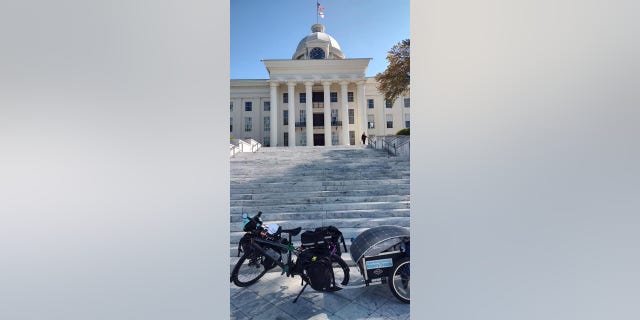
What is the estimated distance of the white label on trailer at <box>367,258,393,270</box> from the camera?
3.30m

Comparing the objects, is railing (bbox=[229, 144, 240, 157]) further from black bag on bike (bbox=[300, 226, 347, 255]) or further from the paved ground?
black bag on bike (bbox=[300, 226, 347, 255])

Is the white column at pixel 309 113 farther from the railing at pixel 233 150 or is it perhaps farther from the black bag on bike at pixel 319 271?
the black bag on bike at pixel 319 271

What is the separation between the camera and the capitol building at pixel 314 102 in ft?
99.2

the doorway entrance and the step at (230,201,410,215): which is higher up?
the doorway entrance

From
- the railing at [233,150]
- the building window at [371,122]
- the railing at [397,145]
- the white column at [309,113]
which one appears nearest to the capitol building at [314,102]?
the white column at [309,113]

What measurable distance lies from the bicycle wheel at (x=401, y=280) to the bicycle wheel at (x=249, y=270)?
6.04 feet

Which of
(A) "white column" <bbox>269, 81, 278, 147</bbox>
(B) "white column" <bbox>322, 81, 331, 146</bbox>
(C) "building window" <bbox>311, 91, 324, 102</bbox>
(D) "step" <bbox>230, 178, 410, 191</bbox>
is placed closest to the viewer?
(D) "step" <bbox>230, 178, 410, 191</bbox>

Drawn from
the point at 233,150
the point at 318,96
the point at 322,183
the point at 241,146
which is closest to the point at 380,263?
the point at 322,183

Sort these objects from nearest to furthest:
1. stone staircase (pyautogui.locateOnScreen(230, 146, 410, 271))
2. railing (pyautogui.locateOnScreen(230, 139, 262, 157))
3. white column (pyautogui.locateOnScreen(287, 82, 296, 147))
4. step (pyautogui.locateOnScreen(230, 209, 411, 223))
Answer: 1. stone staircase (pyautogui.locateOnScreen(230, 146, 410, 271))
2. step (pyautogui.locateOnScreen(230, 209, 411, 223))
3. railing (pyautogui.locateOnScreen(230, 139, 262, 157))
4. white column (pyautogui.locateOnScreen(287, 82, 296, 147))

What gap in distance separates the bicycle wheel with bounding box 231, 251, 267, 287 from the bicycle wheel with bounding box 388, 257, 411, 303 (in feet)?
6.04

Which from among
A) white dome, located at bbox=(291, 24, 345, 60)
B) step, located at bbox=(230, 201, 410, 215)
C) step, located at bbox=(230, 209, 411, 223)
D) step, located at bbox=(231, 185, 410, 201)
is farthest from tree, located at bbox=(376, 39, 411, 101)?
white dome, located at bbox=(291, 24, 345, 60)
